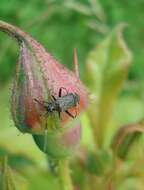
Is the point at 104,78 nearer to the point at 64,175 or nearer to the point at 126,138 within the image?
the point at 126,138

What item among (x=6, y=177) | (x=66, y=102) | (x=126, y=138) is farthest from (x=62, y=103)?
(x=126, y=138)

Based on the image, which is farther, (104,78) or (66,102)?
(104,78)

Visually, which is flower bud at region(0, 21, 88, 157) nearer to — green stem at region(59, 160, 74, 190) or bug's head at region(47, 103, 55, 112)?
bug's head at region(47, 103, 55, 112)

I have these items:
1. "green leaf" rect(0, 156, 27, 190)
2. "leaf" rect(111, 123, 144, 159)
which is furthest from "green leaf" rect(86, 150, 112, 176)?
"green leaf" rect(0, 156, 27, 190)

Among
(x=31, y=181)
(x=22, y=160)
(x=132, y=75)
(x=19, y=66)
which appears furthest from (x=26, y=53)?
(x=132, y=75)

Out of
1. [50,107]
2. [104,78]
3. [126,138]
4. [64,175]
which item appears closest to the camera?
[50,107]

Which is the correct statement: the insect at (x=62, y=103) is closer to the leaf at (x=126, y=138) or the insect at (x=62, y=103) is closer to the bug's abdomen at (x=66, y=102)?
the bug's abdomen at (x=66, y=102)

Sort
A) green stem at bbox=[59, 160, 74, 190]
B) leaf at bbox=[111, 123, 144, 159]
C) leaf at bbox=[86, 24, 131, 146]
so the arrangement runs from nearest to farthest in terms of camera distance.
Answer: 1. green stem at bbox=[59, 160, 74, 190]
2. leaf at bbox=[111, 123, 144, 159]
3. leaf at bbox=[86, 24, 131, 146]

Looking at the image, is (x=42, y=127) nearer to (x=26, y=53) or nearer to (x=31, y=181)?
(x=26, y=53)
